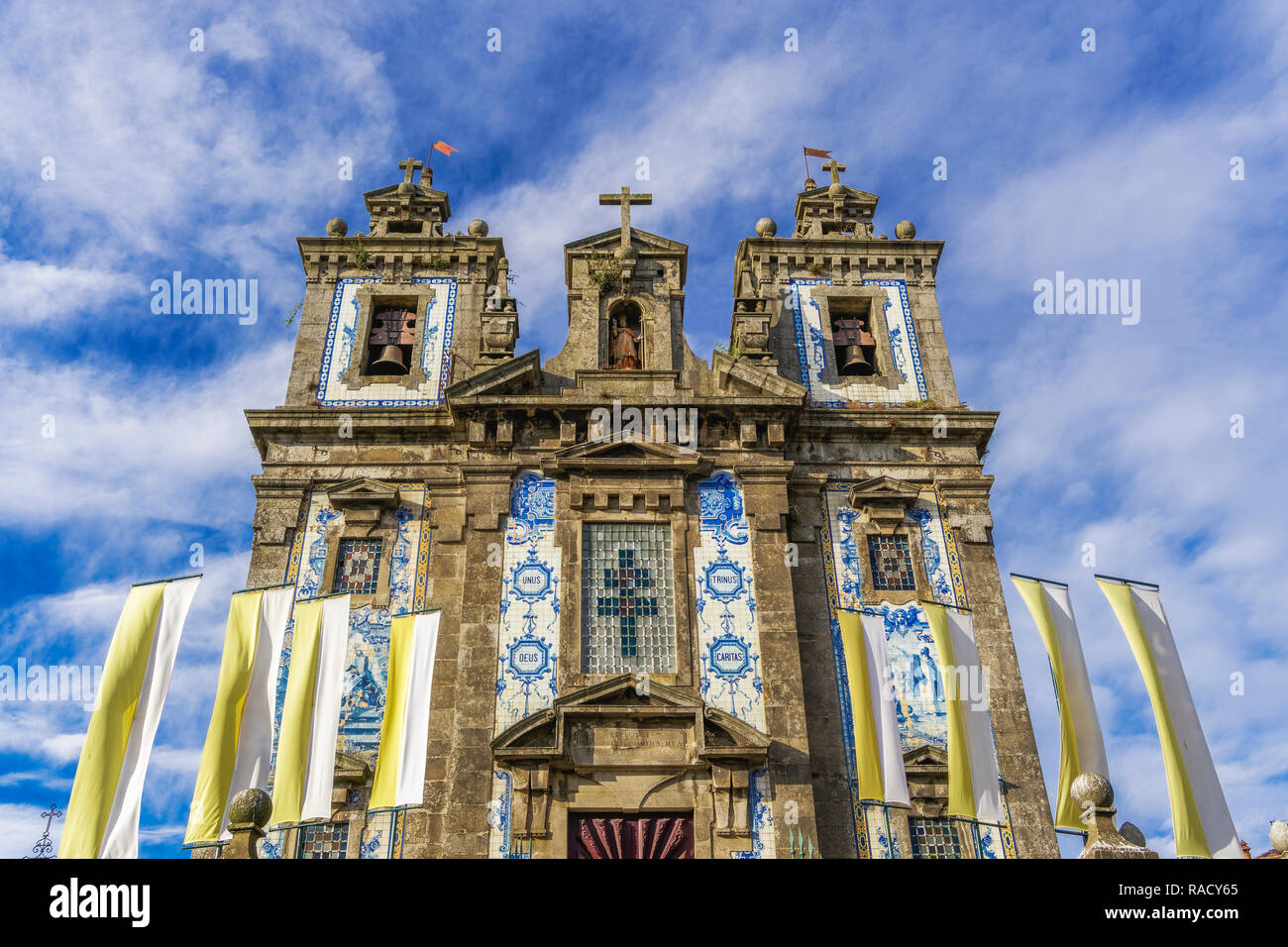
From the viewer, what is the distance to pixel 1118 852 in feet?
37.6

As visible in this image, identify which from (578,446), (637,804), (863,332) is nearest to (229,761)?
(637,804)

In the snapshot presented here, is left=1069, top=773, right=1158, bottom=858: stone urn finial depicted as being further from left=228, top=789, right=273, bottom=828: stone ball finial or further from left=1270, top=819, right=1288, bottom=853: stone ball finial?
left=228, top=789, right=273, bottom=828: stone ball finial

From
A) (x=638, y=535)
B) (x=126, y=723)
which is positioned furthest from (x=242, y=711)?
(x=638, y=535)

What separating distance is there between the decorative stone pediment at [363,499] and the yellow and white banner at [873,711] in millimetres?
8483

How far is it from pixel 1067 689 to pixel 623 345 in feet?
34.9

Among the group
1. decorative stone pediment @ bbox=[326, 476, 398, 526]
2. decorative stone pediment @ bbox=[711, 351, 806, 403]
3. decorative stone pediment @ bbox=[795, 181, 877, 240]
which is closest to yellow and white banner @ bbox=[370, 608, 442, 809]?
decorative stone pediment @ bbox=[326, 476, 398, 526]

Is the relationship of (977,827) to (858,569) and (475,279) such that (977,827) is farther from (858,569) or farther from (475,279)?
(475,279)

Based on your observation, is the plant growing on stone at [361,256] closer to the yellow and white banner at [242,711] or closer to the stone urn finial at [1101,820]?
the yellow and white banner at [242,711]

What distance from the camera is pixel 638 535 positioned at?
19.1 m

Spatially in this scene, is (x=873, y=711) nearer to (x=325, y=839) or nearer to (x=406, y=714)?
(x=406, y=714)

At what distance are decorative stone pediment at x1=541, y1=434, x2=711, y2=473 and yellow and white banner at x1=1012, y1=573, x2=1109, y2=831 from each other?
20.2ft

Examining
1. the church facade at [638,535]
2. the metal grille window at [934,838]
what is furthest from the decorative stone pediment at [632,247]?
the metal grille window at [934,838]

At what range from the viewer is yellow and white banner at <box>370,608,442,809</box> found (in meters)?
15.6
